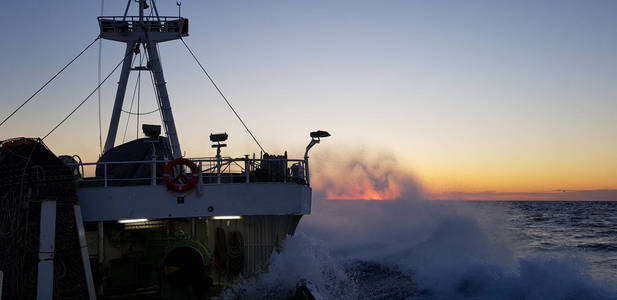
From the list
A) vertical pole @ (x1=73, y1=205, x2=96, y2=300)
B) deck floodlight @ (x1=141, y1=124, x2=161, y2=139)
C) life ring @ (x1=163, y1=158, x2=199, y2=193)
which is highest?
deck floodlight @ (x1=141, y1=124, x2=161, y2=139)

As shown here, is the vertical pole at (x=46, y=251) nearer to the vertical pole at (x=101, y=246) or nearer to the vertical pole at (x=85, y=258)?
the vertical pole at (x=85, y=258)

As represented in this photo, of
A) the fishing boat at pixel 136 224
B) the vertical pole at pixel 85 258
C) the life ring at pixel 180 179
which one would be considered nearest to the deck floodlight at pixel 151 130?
the fishing boat at pixel 136 224

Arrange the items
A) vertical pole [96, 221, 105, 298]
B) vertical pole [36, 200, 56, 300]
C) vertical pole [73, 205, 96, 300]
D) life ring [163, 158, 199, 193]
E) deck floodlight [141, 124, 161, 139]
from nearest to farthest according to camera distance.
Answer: vertical pole [36, 200, 56, 300], vertical pole [73, 205, 96, 300], life ring [163, 158, 199, 193], vertical pole [96, 221, 105, 298], deck floodlight [141, 124, 161, 139]

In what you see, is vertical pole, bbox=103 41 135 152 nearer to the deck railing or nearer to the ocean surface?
the deck railing

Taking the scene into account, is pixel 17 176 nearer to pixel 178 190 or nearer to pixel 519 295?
pixel 178 190

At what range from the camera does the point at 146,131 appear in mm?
16938

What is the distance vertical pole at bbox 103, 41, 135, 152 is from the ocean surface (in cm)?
731

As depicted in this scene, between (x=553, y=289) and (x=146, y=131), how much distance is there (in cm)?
1545

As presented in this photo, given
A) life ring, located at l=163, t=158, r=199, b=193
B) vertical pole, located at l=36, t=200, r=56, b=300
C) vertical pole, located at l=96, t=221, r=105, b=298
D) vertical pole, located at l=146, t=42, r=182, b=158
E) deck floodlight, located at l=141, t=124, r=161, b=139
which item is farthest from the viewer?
vertical pole, located at l=146, t=42, r=182, b=158

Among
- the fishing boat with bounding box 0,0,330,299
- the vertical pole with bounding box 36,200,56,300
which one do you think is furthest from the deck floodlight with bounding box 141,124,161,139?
the vertical pole with bounding box 36,200,56,300

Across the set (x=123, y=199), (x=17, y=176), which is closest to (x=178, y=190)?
(x=123, y=199)

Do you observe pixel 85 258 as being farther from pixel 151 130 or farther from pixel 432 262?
pixel 432 262

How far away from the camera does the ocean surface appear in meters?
14.4

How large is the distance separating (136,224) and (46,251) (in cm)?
298
